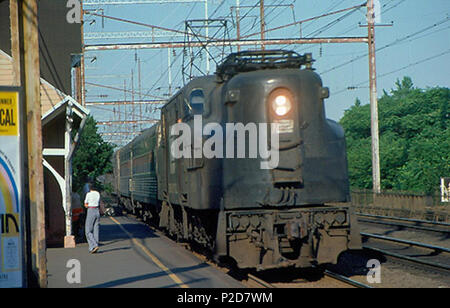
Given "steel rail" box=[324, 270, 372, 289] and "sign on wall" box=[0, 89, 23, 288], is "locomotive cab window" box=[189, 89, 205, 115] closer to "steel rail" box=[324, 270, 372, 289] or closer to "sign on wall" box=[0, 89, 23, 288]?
"steel rail" box=[324, 270, 372, 289]

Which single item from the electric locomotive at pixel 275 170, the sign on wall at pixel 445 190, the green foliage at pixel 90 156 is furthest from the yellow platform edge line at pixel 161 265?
the sign on wall at pixel 445 190

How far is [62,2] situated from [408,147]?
30.3 m

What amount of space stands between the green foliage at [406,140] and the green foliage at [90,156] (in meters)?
17.2

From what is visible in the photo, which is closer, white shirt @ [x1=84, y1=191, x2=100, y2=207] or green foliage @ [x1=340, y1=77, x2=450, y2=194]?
white shirt @ [x1=84, y1=191, x2=100, y2=207]

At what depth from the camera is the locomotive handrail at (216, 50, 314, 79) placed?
11422 mm

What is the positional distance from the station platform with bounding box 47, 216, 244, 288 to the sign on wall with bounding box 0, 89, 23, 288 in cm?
277

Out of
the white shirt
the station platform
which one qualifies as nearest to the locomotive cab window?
the station platform

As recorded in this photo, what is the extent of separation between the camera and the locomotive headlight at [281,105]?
10.8 m

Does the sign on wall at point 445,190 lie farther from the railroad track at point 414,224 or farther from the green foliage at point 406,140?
the green foliage at point 406,140

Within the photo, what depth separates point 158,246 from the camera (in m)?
16.4

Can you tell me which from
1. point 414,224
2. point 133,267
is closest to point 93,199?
point 133,267

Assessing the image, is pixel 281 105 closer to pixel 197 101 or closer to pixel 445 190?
pixel 197 101

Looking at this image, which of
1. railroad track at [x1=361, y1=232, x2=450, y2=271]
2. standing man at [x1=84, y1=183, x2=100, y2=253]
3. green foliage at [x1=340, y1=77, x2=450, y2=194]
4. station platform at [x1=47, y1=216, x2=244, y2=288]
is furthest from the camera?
green foliage at [x1=340, y1=77, x2=450, y2=194]

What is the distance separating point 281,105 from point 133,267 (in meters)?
4.74
